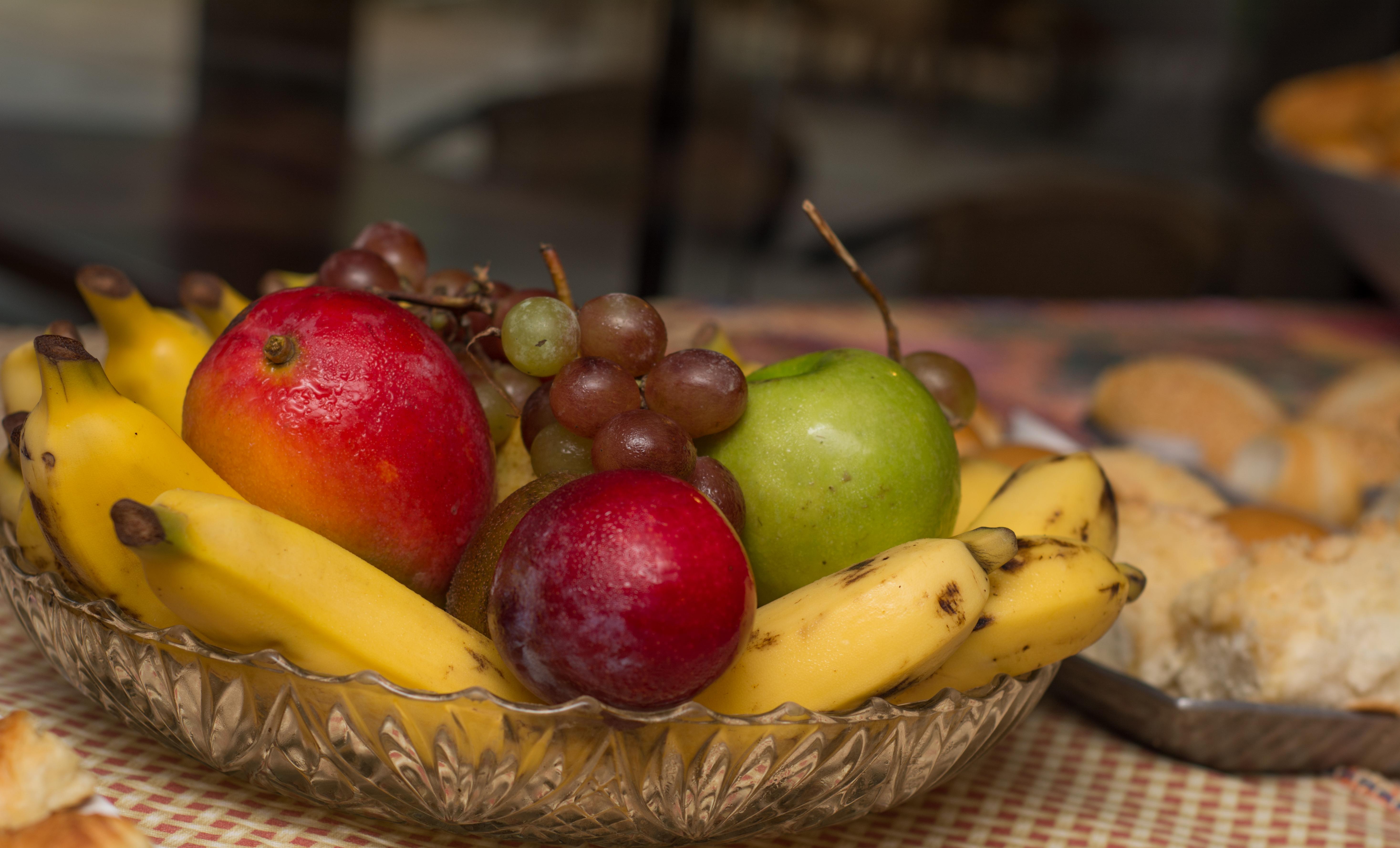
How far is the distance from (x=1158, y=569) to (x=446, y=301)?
0.41 m

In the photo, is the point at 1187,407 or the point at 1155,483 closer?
the point at 1155,483

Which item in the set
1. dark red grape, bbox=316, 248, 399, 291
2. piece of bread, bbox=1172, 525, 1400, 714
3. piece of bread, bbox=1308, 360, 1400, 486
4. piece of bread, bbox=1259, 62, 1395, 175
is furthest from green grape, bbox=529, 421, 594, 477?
piece of bread, bbox=1259, 62, 1395, 175

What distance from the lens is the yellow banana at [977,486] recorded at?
0.58 metres

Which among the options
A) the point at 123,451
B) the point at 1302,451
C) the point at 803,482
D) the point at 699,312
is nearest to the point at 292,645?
the point at 123,451

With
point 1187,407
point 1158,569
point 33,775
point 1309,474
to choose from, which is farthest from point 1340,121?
point 33,775

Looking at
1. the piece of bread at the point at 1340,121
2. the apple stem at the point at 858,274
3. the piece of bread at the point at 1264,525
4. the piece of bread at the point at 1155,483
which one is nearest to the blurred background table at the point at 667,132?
the piece of bread at the point at 1340,121

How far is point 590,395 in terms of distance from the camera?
17.9 inches

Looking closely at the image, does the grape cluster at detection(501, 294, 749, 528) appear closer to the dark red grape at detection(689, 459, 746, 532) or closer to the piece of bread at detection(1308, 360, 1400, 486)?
the dark red grape at detection(689, 459, 746, 532)

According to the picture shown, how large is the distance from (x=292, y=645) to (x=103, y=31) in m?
3.08

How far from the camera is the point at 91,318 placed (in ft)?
7.57

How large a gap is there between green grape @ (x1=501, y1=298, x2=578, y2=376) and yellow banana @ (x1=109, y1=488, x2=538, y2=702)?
0.11m

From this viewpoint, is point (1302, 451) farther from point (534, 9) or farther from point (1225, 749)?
point (534, 9)

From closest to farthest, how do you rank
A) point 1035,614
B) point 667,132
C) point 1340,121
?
point 1035,614, point 1340,121, point 667,132

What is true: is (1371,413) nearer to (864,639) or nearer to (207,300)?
(864,639)
